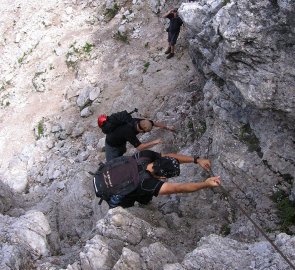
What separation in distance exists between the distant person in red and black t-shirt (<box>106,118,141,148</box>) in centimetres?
677

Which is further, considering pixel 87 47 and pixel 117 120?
pixel 87 47

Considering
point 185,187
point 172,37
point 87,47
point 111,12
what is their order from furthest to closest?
point 111,12 < point 87,47 < point 172,37 < point 185,187

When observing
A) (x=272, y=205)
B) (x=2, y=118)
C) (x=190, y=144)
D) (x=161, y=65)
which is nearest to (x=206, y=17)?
(x=190, y=144)

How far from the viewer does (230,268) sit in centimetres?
629

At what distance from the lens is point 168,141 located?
1252 centimetres

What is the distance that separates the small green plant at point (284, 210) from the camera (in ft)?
26.6

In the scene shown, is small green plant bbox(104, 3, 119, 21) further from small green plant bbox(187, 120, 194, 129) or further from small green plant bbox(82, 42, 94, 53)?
small green plant bbox(187, 120, 194, 129)

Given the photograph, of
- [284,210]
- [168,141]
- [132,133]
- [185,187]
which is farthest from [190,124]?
[185,187]

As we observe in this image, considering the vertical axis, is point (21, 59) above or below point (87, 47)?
above

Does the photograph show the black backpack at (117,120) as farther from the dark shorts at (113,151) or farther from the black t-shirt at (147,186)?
the black t-shirt at (147,186)

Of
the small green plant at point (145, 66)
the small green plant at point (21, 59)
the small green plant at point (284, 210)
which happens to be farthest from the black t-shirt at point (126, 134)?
the small green plant at point (21, 59)

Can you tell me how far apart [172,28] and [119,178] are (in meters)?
9.57

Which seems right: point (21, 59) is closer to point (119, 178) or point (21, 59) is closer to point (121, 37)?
point (121, 37)

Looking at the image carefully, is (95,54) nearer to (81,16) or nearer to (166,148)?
(81,16)
